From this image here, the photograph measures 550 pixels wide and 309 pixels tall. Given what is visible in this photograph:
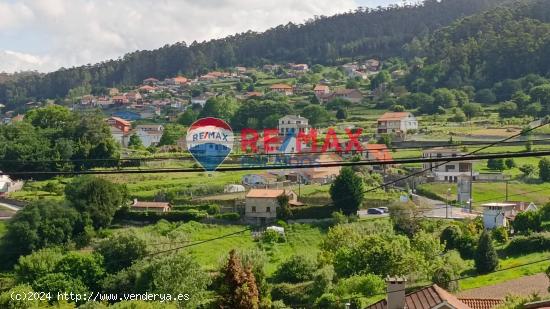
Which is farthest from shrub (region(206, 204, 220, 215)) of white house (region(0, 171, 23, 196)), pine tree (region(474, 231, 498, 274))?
pine tree (region(474, 231, 498, 274))

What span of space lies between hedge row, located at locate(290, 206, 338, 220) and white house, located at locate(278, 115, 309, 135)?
18463mm

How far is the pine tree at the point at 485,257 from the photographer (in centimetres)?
1867

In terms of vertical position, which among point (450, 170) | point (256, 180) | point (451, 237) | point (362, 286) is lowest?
point (451, 237)

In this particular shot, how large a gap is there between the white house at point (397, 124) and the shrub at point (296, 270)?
68.4ft

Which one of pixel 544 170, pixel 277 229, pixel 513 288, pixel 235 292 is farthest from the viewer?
pixel 544 170

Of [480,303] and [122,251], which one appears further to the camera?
[122,251]

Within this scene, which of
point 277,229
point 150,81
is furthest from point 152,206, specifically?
point 150,81

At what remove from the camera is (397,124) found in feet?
129

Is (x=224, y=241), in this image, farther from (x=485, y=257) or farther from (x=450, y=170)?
(x=450, y=170)

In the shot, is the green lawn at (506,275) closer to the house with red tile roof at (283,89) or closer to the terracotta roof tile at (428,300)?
the terracotta roof tile at (428,300)

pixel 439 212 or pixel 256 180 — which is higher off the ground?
pixel 256 180

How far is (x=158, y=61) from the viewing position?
95.6 meters

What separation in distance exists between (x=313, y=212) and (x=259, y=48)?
69999mm

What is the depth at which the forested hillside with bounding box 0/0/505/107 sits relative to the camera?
8931 cm
